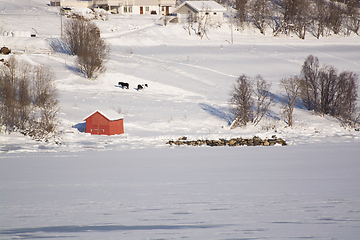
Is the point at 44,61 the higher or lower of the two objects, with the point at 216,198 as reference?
higher

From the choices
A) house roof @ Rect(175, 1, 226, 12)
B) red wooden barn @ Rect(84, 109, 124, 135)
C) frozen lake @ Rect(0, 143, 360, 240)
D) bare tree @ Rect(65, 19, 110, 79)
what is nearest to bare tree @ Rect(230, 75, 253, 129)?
red wooden barn @ Rect(84, 109, 124, 135)

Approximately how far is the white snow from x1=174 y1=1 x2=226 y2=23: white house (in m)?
19.8

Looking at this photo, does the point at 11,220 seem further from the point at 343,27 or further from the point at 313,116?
the point at 343,27

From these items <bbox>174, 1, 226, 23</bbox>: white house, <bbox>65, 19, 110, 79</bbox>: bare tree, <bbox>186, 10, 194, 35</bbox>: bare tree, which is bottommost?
<bbox>65, 19, 110, 79</bbox>: bare tree

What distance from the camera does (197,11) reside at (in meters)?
64.8

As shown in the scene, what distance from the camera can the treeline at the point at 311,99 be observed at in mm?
29884

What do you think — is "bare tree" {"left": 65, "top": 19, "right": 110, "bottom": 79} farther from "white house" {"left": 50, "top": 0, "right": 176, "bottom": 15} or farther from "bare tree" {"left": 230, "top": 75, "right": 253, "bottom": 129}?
"white house" {"left": 50, "top": 0, "right": 176, "bottom": 15}

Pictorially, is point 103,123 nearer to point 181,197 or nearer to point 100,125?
point 100,125

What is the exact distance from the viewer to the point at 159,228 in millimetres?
8820

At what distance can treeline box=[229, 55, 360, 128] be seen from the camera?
2988 cm

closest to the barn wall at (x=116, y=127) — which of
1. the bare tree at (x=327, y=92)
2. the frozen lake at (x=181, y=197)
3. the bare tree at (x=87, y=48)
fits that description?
the frozen lake at (x=181, y=197)

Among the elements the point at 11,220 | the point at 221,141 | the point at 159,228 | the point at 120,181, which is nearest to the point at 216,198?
the point at 159,228

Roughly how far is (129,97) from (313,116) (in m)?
15.9

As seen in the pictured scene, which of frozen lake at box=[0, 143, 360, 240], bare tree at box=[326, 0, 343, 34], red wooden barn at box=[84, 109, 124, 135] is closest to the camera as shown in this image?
frozen lake at box=[0, 143, 360, 240]
